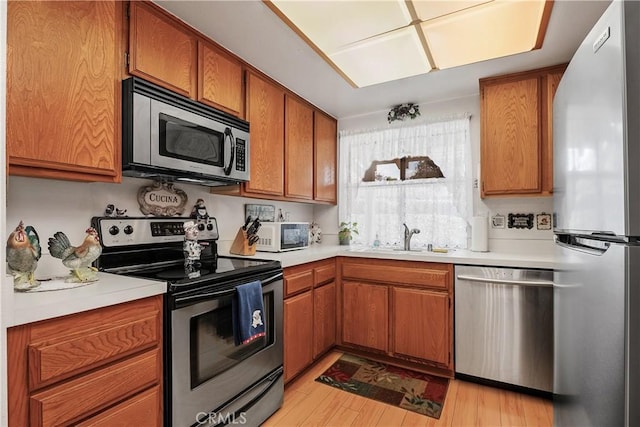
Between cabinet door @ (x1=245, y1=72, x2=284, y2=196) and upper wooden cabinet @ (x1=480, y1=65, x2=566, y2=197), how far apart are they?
1589 millimetres

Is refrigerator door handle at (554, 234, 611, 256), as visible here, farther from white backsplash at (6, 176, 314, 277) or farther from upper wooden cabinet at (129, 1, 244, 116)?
white backsplash at (6, 176, 314, 277)

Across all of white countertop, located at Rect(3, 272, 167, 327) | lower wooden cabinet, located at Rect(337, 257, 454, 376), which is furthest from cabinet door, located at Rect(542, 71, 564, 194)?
white countertop, located at Rect(3, 272, 167, 327)

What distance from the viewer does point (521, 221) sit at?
2607mm

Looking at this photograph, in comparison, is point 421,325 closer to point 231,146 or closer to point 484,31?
point 231,146

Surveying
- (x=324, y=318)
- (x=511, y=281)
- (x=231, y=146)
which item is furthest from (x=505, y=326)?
(x=231, y=146)

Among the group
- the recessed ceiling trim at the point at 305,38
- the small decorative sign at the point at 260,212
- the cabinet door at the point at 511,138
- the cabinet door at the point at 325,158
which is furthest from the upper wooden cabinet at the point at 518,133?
the small decorative sign at the point at 260,212

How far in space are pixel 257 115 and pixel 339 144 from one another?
130cm

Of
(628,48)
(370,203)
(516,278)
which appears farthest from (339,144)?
(628,48)

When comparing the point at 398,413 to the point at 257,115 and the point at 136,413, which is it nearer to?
the point at 136,413

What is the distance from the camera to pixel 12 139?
3.78 ft

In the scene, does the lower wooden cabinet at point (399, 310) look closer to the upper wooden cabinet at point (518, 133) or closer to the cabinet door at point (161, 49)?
the upper wooden cabinet at point (518, 133)

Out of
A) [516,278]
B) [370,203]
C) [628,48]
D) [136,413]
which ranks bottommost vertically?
[136,413]

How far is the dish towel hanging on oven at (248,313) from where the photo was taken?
5.23 ft

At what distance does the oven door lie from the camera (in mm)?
1353
